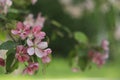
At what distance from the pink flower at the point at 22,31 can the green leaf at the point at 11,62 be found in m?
0.05

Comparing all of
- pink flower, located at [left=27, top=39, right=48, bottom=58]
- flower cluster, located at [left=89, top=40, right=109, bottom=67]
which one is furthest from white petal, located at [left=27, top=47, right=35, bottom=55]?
flower cluster, located at [left=89, top=40, right=109, bottom=67]

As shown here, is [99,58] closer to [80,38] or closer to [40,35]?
[80,38]

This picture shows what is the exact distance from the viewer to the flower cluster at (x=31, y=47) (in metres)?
1.56

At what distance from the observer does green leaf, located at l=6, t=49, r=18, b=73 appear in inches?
62.6

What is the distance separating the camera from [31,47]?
61.2 inches

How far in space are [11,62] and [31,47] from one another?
98mm

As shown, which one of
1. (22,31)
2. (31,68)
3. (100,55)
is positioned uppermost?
(100,55)

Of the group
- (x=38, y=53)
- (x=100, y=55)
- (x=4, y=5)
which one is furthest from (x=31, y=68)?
(x=100, y=55)

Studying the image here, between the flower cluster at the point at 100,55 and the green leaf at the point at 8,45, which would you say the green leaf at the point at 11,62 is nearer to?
the green leaf at the point at 8,45

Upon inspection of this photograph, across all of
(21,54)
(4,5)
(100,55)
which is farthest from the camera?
(100,55)

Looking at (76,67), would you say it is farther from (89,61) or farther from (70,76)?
(70,76)

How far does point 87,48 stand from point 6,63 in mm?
682

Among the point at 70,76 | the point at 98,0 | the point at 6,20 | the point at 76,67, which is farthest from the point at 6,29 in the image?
the point at 70,76

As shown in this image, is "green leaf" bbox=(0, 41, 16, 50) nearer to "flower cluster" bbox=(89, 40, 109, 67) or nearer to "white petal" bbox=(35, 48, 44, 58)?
"white petal" bbox=(35, 48, 44, 58)
